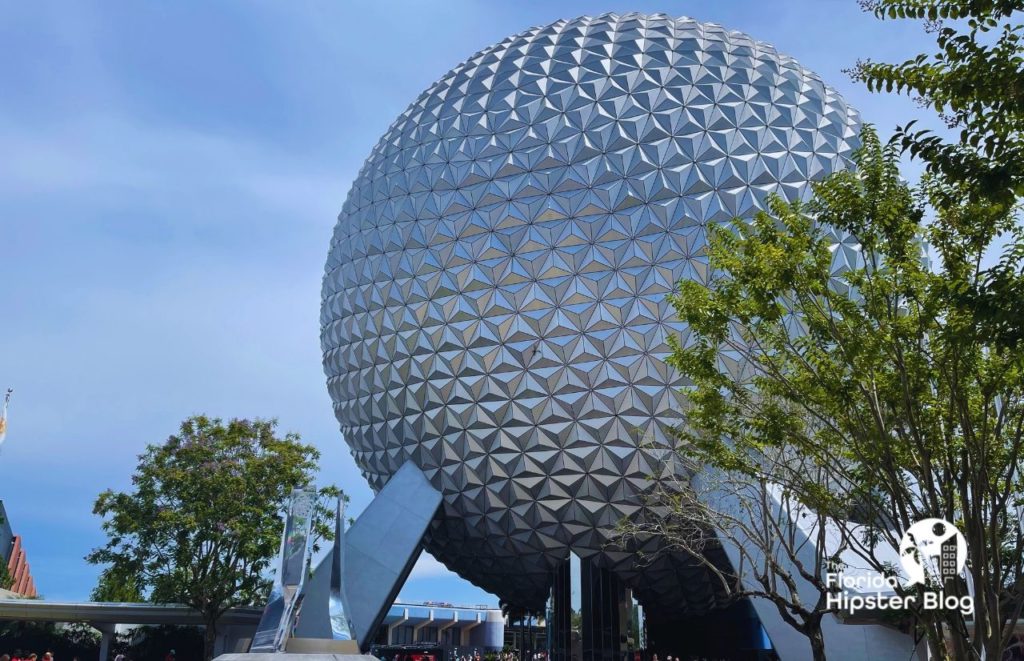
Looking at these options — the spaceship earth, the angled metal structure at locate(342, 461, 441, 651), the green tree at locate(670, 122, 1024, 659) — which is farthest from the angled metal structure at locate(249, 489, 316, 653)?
the spaceship earth

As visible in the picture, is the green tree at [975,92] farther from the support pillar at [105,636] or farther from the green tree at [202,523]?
the support pillar at [105,636]

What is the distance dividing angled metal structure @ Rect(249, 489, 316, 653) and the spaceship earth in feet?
29.9

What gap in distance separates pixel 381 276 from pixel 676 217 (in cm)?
915

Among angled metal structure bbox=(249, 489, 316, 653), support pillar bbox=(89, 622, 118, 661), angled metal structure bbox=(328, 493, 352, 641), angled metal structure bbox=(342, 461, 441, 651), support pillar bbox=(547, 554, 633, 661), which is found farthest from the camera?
support pillar bbox=(89, 622, 118, 661)

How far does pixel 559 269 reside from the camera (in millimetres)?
22969

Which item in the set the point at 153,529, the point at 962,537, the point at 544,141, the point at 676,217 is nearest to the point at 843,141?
the point at 676,217

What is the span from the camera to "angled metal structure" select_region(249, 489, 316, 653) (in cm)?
1370

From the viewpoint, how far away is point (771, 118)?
24.1 meters

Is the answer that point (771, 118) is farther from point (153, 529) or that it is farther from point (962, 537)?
point (153, 529)
